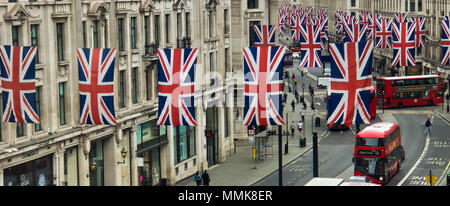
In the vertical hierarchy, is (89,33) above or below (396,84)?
above

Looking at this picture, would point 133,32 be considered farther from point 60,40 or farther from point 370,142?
point 370,142

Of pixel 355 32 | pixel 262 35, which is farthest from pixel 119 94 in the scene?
pixel 355 32

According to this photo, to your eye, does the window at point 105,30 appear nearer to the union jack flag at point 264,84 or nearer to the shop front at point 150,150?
the shop front at point 150,150

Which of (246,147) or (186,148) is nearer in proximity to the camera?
(186,148)

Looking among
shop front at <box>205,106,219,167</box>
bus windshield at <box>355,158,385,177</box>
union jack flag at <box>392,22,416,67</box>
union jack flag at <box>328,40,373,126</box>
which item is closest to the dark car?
union jack flag at <box>392,22,416,67</box>

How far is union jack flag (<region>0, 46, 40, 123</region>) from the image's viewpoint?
3412 cm

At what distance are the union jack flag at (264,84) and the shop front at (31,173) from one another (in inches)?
414

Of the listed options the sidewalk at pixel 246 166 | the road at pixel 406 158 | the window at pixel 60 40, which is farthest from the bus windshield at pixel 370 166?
the window at pixel 60 40
